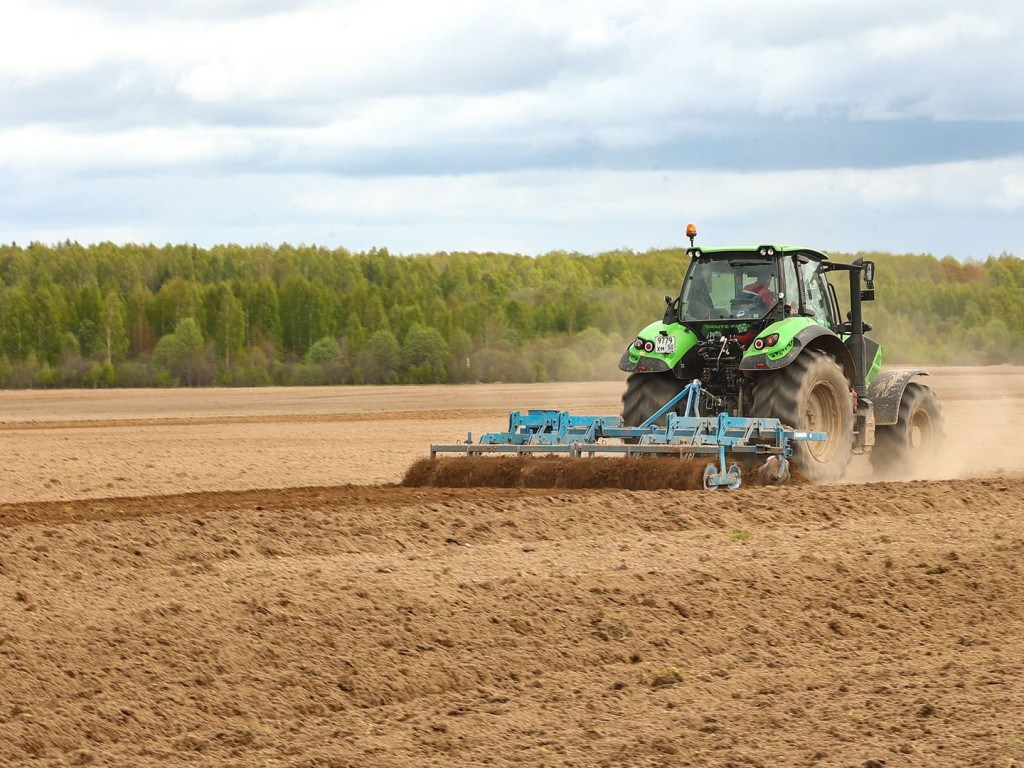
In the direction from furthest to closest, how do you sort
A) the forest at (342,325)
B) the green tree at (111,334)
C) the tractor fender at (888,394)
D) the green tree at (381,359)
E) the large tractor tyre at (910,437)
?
the green tree at (111,334)
the green tree at (381,359)
the forest at (342,325)
the large tractor tyre at (910,437)
the tractor fender at (888,394)

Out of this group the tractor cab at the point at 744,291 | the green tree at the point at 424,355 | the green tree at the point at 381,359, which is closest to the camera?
the tractor cab at the point at 744,291

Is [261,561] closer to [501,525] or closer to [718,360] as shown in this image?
[501,525]

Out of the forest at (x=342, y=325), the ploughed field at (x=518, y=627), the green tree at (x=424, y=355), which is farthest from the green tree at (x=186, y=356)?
the ploughed field at (x=518, y=627)

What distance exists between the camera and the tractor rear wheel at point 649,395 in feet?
41.9

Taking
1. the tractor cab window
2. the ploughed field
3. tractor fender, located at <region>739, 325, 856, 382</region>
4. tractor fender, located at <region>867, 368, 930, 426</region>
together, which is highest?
the tractor cab window

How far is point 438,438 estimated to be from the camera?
2142 cm

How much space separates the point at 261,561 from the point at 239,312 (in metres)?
56.4

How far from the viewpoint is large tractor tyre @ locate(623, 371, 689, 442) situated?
41.9 feet

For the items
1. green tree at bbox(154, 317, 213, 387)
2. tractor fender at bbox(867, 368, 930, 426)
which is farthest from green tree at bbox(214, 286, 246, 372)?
tractor fender at bbox(867, 368, 930, 426)

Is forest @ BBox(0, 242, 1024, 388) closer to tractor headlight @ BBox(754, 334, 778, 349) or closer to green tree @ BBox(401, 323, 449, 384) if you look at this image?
green tree @ BBox(401, 323, 449, 384)

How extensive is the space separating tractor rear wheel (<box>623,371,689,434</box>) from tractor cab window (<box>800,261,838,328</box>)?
1.47 meters

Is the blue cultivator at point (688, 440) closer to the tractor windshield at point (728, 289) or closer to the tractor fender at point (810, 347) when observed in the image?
the tractor fender at point (810, 347)

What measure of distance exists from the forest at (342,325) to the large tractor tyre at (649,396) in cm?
2237

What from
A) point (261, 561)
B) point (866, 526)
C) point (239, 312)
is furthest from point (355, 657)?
point (239, 312)
